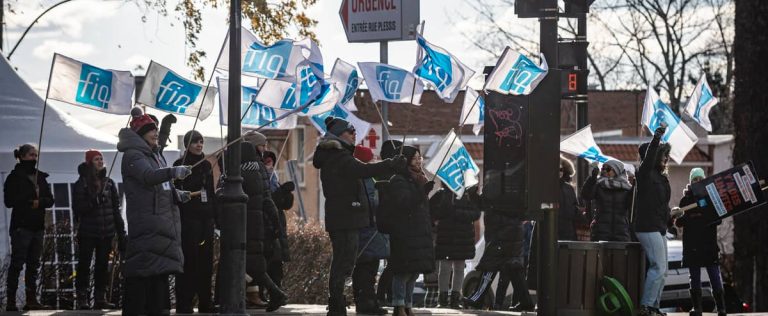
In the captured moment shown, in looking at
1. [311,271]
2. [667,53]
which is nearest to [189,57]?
[311,271]

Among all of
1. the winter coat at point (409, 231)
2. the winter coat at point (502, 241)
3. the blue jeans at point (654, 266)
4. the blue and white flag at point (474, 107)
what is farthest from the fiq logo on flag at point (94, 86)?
the blue jeans at point (654, 266)

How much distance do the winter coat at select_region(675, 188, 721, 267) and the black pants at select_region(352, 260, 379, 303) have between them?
3.03 metres

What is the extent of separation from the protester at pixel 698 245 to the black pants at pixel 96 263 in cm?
540

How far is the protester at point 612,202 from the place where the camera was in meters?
15.0

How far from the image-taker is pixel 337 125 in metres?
12.7

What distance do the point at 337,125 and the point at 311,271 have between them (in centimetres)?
504

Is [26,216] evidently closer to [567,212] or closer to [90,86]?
[90,86]

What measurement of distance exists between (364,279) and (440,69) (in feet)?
7.47

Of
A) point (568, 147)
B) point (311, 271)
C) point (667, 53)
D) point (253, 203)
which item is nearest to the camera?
point (253, 203)

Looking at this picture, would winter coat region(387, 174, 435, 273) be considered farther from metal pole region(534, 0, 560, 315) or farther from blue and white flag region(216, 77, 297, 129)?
blue and white flag region(216, 77, 297, 129)

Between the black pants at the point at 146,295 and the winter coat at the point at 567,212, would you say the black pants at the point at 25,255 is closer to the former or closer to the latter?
the black pants at the point at 146,295

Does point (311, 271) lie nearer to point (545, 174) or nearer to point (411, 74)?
point (411, 74)

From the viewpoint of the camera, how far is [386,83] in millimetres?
15398

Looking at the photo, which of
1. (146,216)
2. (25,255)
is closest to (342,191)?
(146,216)
